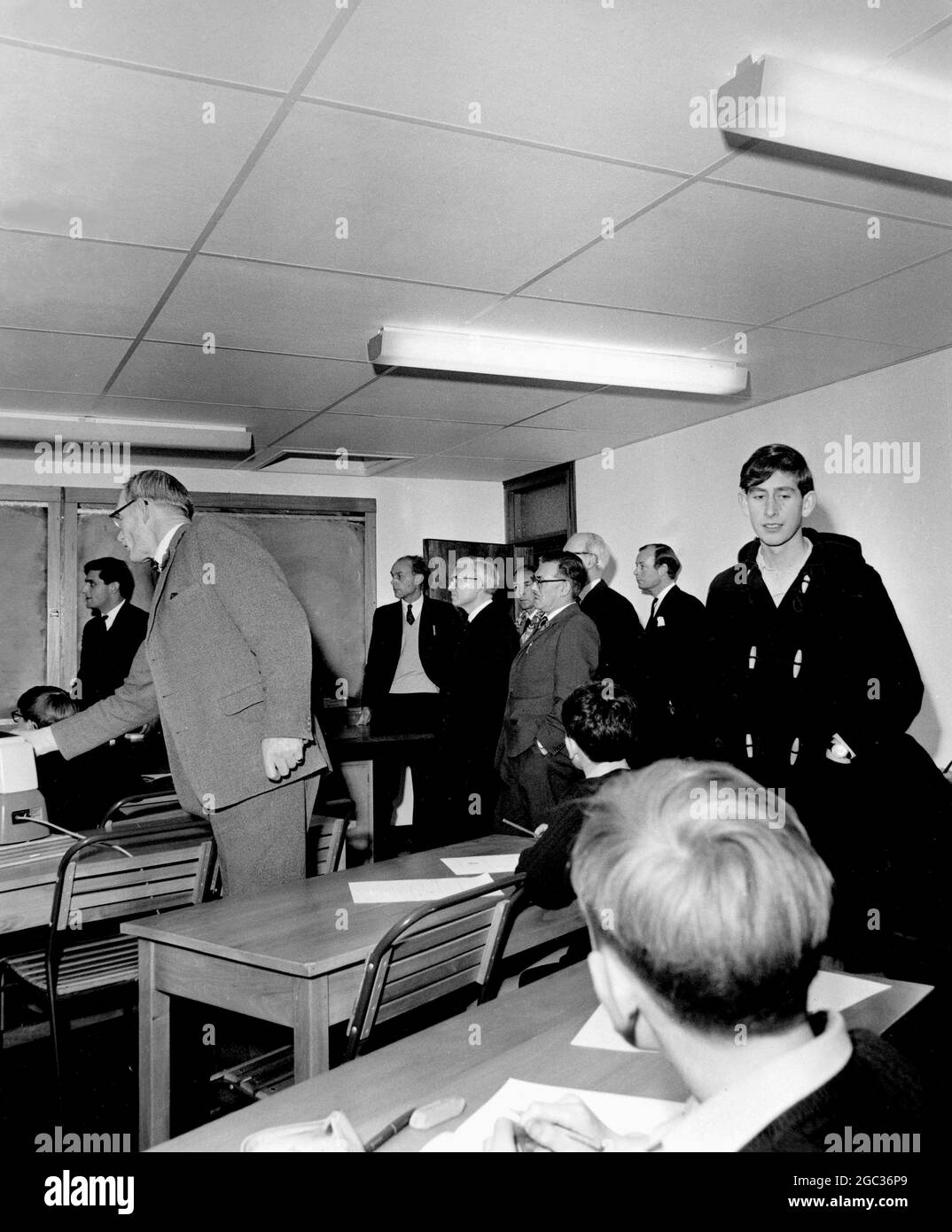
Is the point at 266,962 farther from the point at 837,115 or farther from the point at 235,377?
the point at 235,377

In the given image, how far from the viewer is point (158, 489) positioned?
2.76 metres

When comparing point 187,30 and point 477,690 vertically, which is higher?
point 187,30

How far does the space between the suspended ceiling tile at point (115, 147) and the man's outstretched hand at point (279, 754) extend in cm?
143

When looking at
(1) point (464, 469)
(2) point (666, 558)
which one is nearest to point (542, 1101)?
(2) point (666, 558)

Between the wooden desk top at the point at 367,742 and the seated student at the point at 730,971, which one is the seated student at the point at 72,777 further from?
the seated student at the point at 730,971

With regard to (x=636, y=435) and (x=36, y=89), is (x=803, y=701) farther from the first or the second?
(x=636, y=435)

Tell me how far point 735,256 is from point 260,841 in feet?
7.38

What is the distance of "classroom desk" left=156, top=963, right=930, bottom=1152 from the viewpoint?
3.57 ft

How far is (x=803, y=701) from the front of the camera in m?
2.47

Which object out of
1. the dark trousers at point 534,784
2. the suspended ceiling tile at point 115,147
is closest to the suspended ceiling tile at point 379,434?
the dark trousers at point 534,784

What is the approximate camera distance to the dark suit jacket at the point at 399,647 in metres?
6.00

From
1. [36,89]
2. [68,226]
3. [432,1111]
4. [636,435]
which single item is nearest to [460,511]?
A: [636,435]
